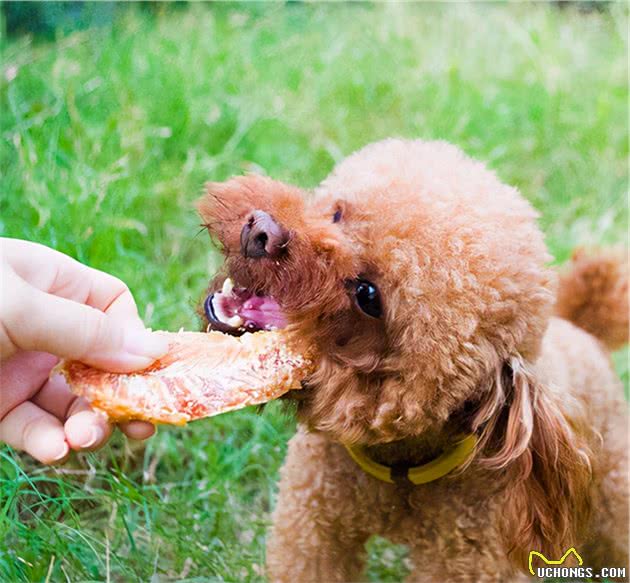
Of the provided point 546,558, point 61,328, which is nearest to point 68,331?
point 61,328

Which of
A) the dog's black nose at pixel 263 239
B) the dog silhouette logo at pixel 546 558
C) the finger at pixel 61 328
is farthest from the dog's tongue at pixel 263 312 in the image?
the dog silhouette logo at pixel 546 558

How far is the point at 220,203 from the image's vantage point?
73.4 inches

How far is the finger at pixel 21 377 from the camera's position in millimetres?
1600

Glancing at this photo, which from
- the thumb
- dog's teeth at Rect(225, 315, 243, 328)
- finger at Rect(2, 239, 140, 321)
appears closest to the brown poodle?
dog's teeth at Rect(225, 315, 243, 328)

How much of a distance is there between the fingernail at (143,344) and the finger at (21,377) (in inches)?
9.7

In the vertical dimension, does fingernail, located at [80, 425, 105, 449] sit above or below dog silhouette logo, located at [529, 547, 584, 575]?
above

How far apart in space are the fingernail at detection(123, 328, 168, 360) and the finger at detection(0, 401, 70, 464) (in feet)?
0.71

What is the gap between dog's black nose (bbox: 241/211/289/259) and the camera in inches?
64.8

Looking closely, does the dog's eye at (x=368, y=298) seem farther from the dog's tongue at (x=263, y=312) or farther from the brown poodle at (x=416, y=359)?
the dog's tongue at (x=263, y=312)

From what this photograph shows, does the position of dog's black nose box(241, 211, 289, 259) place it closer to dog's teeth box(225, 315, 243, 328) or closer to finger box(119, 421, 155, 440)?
dog's teeth box(225, 315, 243, 328)

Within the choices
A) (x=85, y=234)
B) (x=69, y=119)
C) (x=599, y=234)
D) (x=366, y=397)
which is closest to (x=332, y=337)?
(x=366, y=397)

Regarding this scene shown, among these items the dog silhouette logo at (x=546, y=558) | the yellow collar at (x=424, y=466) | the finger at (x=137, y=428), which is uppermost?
the finger at (x=137, y=428)

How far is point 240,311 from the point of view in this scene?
1.79 meters

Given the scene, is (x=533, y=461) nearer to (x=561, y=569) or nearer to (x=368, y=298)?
(x=561, y=569)
